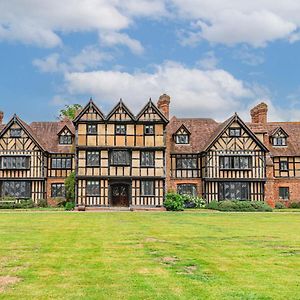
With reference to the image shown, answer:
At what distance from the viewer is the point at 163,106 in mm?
44844

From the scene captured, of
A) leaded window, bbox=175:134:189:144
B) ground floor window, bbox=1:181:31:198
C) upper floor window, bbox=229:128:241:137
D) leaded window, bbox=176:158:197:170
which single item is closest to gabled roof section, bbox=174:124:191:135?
leaded window, bbox=175:134:189:144

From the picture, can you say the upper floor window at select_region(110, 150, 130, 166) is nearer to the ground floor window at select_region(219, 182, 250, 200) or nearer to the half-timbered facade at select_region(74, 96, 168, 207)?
the half-timbered facade at select_region(74, 96, 168, 207)

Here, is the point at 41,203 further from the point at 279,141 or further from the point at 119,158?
the point at 279,141

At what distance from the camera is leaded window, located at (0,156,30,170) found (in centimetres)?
4253

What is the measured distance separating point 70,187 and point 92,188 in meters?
2.37

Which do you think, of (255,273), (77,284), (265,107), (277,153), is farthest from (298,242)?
(265,107)

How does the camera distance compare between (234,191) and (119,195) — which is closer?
(119,195)

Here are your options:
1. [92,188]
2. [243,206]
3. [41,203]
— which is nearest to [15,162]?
[41,203]

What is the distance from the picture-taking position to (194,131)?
4559cm

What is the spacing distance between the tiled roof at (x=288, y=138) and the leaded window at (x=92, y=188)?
15841mm

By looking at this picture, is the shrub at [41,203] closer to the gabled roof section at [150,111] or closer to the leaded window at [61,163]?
the leaded window at [61,163]

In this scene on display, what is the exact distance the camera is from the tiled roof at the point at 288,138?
44.6 m

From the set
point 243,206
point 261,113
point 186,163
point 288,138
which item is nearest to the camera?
point 243,206

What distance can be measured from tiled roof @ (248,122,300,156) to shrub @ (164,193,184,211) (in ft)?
36.1
